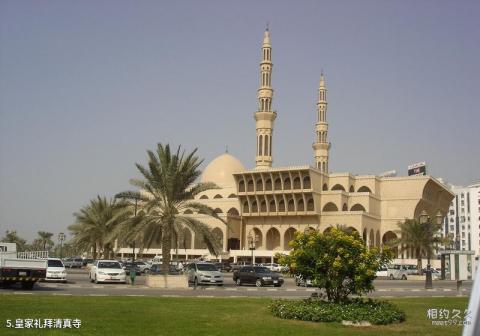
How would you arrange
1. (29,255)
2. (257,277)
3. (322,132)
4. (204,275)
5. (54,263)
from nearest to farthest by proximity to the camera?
(54,263) < (204,275) < (29,255) < (257,277) < (322,132)

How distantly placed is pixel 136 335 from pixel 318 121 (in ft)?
240

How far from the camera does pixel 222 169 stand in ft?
295

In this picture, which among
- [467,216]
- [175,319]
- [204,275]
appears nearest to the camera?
[175,319]

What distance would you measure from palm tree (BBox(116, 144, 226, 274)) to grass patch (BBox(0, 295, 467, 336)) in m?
9.90

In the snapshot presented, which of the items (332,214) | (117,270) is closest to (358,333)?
(117,270)

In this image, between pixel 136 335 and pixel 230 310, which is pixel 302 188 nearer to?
pixel 230 310

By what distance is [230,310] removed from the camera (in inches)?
538

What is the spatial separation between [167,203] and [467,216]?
382 ft

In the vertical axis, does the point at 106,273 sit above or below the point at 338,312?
below

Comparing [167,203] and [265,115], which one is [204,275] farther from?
[265,115]

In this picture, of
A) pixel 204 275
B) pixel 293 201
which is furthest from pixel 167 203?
pixel 293 201

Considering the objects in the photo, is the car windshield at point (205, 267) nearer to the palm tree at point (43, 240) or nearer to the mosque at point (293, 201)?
the mosque at point (293, 201)

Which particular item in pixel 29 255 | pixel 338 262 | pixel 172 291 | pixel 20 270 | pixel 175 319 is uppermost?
pixel 338 262

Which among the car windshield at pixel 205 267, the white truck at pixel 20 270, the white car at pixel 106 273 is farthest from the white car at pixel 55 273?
the car windshield at pixel 205 267
